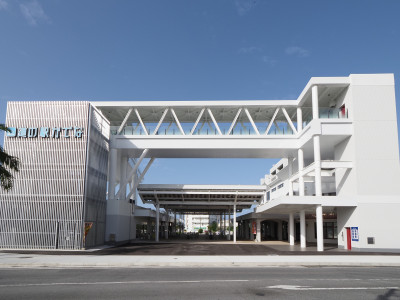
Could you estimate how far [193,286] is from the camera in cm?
1198

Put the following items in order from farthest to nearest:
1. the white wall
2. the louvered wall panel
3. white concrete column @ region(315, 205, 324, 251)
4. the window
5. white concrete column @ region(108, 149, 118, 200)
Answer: the window → white concrete column @ region(108, 149, 118, 200) → white concrete column @ region(315, 205, 324, 251) → the white wall → the louvered wall panel

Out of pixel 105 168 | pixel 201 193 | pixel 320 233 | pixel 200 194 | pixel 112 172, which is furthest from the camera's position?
pixel 200 194

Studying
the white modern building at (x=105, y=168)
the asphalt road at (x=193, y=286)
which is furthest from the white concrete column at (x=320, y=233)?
the asphalt road at (x=193, y=286)

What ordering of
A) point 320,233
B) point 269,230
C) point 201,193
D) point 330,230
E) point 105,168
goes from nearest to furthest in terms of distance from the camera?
point 320,233 < point 105,168 < point 201,193 < point 330,230 < point 269,230

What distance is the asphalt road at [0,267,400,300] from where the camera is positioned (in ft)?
34.1

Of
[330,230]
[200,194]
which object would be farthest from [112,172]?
[330,230]

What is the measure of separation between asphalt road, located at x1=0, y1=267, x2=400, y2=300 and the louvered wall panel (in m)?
13.2

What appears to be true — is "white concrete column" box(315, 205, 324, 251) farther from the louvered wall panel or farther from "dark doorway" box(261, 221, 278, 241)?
"dark doorway" box(261, 221, 278, 241)

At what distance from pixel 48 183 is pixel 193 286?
2077 centimetres

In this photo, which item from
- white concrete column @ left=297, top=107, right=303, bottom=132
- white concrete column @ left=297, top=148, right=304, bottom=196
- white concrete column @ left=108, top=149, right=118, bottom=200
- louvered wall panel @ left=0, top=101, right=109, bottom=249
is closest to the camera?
louvered wall panel @ left=0, top=101, right=109, bottom=249

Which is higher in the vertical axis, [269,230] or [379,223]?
[379,223]

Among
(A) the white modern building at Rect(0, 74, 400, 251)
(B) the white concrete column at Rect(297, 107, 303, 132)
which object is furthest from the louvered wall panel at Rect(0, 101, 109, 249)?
(B) the white concrete column at Rect(297, 107, 303, 132)

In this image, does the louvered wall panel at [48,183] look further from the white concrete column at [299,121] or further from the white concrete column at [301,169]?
the white concrete column at [299,121]

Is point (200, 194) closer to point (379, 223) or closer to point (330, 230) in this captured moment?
point (330, 230)
